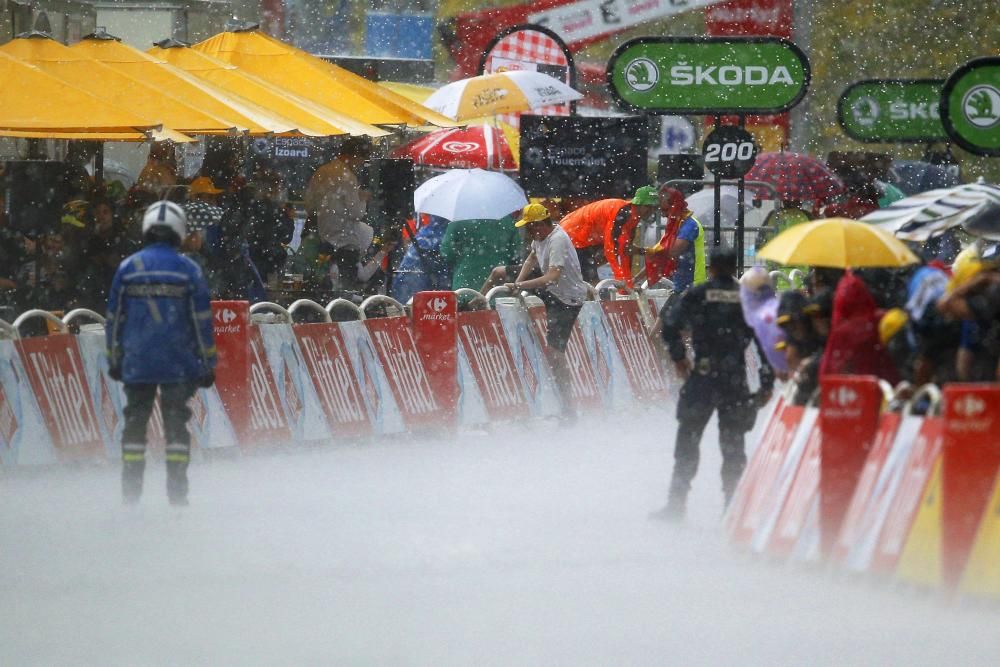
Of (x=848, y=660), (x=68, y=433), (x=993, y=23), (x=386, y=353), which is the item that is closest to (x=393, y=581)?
(x=848, y=660)

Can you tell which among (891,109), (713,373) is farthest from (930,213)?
(891,109)

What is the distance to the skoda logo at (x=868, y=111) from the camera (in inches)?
742

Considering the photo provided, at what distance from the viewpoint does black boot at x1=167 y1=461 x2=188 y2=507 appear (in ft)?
38.1

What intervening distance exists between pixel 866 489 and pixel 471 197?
34.6 feet

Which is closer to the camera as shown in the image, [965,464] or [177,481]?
[965,464]

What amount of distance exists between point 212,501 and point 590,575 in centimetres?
351

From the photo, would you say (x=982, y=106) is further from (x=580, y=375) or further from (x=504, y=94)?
(x=504, y=94)

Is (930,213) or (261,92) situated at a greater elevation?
(261,92)

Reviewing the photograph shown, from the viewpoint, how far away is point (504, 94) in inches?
913

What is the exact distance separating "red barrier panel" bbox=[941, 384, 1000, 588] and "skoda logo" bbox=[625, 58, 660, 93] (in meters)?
A: 9.51

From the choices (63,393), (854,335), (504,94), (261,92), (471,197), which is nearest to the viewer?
(854,335)

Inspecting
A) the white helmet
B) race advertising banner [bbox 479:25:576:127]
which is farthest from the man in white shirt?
race advertising banner [bbox 479:25:576:127]

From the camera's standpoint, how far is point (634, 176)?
20.6m

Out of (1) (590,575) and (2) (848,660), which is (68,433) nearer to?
(1) (590,575)
